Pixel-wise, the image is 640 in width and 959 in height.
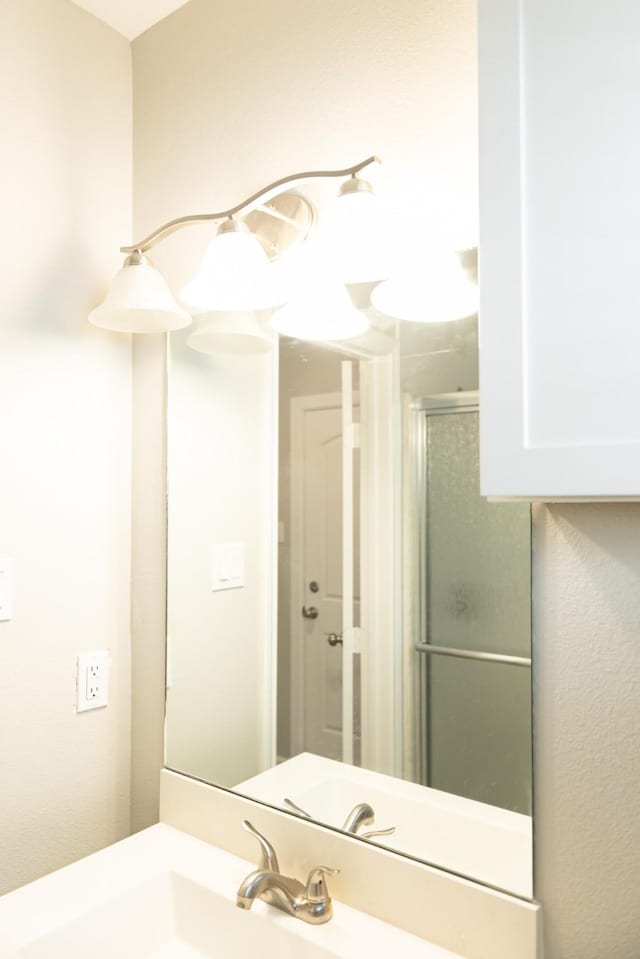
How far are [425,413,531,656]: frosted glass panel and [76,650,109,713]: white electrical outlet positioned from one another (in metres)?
0.77

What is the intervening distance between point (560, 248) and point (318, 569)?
27.6 inches

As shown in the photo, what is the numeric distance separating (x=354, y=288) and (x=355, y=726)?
2.44 feet

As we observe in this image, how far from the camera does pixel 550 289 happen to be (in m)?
0.68

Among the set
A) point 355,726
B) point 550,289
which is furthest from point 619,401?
point 355,726

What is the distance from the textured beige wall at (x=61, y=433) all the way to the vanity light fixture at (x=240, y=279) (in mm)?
172

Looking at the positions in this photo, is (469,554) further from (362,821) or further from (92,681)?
(92,681)

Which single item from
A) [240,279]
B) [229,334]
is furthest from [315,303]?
[229,334]

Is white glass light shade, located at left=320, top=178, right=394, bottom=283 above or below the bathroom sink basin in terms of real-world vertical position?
above

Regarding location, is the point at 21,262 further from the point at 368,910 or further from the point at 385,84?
the point at 368,910

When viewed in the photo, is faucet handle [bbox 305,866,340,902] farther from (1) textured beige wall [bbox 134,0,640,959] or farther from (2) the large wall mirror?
(1) textured beige wall [bbox 134,0,640,959]

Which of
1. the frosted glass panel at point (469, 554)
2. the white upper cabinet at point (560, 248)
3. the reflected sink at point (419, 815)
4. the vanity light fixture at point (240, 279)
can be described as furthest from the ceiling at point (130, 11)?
the reflected sink at point (419, 815)

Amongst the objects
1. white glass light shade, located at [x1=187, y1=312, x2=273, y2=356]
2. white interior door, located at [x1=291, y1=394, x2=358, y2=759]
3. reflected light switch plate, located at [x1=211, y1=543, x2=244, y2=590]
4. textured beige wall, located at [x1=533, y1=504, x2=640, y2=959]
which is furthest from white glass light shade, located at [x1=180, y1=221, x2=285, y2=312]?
textured beige wall, located at [x1=533, y1=504, x2=640, y2=959]

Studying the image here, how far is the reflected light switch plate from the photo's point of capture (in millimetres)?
1350

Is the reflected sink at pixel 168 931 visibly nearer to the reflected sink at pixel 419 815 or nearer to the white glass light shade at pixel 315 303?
the reflected sink at pixel 419 815
